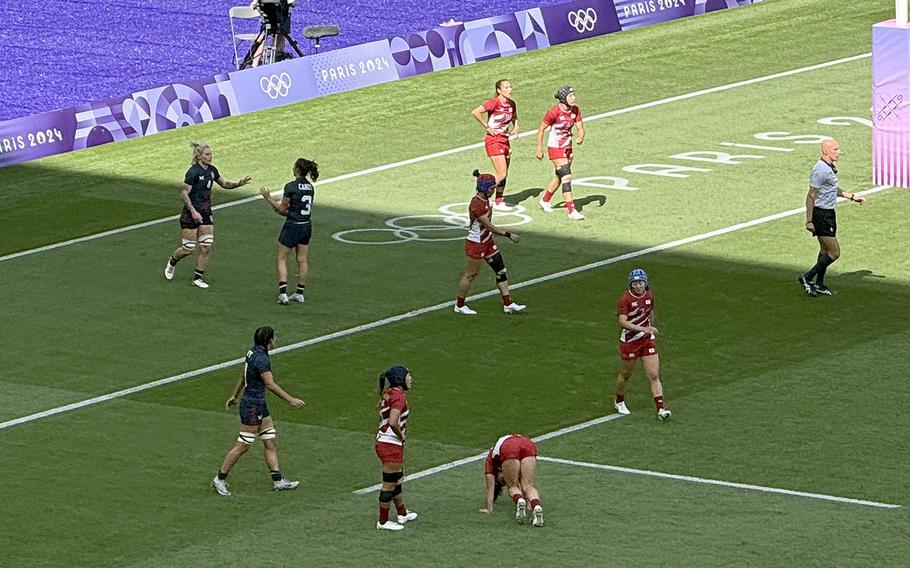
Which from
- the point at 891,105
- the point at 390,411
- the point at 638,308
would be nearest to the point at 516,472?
the point at 390,411

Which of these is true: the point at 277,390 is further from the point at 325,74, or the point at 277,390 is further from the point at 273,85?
the point at 325,74

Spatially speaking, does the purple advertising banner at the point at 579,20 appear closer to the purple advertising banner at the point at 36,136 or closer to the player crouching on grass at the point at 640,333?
the purple advertising banner at the point at 36,136

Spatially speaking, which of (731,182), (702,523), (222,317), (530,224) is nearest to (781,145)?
(731,182)

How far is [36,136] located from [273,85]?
575cm

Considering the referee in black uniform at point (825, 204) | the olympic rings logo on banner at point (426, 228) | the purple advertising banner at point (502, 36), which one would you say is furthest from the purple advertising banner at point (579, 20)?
the referee in black uniform at point (825, 204)

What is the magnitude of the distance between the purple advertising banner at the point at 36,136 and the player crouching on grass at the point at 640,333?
19.7m

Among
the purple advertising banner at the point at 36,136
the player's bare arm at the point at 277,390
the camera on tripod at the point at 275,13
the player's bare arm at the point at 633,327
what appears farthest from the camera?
the camera on tripod at the point at 275,13

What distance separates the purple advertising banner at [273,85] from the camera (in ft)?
142

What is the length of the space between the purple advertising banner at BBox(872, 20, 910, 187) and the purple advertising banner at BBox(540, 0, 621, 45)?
13.1 m

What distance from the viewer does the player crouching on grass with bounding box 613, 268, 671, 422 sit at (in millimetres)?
23906

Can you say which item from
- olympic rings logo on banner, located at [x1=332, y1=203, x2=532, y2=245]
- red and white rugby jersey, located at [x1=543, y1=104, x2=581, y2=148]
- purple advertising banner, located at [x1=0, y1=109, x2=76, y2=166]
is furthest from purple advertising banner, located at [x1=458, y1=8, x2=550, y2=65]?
red and white rugby jersey, located at [x1=543, y1=104, x2=581, y2=148]

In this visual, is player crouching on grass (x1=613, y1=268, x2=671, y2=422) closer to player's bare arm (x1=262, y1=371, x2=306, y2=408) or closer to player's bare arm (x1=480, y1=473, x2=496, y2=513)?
player's bare arm (x1=480, y1=473, x2=496, y2=513)

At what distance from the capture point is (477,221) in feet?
93.5

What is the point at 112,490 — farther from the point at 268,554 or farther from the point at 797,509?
the point at 797,509
